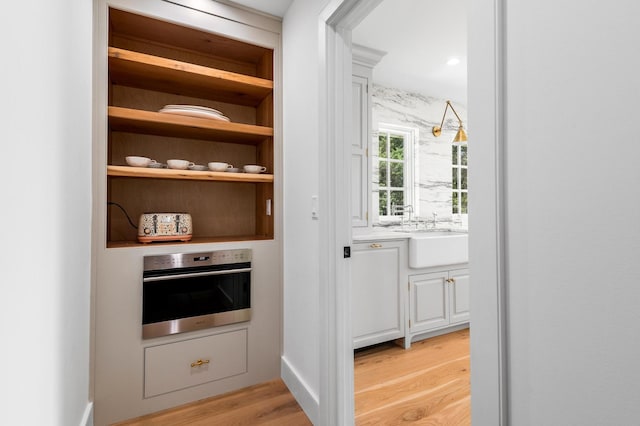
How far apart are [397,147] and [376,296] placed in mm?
1942

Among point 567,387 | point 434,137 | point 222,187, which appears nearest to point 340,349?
point 567,387

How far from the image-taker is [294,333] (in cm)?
191

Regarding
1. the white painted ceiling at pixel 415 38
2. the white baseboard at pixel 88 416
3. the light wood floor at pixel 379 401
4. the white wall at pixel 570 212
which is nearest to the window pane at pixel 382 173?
the white painted ceiling at pixel 415 38

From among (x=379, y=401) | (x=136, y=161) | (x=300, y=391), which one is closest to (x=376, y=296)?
(x=379, y=401)

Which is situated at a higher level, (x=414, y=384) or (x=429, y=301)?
(x=429, y=301)

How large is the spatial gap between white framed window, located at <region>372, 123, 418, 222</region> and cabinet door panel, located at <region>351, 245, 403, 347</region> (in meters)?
0.99

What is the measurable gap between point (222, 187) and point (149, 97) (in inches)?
32.1

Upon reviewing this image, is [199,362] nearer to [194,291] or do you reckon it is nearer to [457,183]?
[194,291]

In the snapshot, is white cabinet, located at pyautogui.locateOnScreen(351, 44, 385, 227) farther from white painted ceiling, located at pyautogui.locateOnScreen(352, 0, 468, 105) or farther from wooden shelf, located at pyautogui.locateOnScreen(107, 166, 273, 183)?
wooden shelf, located at pyautogui.locateOnScreen(107, 166, 273, 183)

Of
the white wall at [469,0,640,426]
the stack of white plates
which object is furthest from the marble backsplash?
the white wall at [469,0,640,426]

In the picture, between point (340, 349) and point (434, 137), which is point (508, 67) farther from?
point (434, 137)

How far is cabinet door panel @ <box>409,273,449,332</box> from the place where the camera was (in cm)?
254

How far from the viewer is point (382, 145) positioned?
3447 millimetres

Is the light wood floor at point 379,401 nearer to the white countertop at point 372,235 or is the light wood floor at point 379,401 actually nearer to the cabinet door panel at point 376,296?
the cabinet door panel at point 376,296
